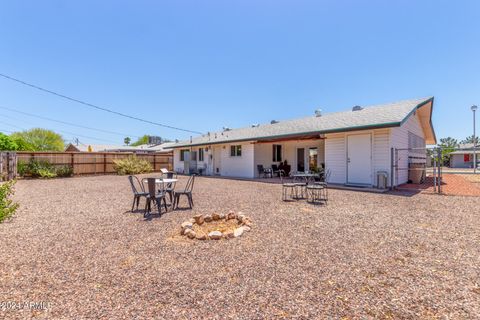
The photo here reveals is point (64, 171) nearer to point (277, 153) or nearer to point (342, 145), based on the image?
point (277, 153)

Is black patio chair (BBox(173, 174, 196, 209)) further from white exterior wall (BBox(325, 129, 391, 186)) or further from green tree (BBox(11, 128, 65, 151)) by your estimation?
green tree (BBox(11, 128, 65, 151))

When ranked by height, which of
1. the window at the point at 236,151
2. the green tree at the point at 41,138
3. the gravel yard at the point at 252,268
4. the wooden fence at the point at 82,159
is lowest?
the gravel yard at the point at 252,268

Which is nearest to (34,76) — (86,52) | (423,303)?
(86,52)

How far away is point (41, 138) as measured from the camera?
43875 mm

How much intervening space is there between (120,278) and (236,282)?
1.51 metres

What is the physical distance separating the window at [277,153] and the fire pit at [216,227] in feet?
42.8

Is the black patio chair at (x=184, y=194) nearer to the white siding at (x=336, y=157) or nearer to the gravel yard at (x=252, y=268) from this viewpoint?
the gravel yard at (x=252, y=268)

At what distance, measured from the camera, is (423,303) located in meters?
2.31

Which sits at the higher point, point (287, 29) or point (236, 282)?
point (287, 29)

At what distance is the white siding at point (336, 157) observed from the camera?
1185 cm

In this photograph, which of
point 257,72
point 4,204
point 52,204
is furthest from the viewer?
point 257,72

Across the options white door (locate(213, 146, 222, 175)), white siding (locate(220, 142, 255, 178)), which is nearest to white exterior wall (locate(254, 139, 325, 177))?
white siding (locate(220, 142, 255, 178))

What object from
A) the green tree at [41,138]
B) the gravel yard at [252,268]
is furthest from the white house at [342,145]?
the green tree at [41,138]

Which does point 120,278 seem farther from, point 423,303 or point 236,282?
point 423,303
